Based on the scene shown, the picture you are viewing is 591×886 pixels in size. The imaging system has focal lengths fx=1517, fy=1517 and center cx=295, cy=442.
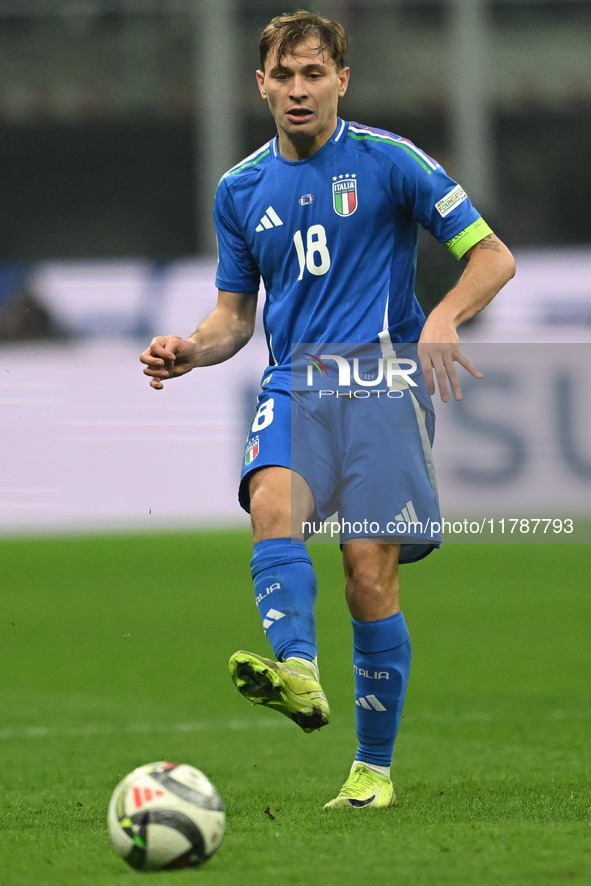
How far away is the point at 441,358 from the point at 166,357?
0.78 m

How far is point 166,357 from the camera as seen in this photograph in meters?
4.26

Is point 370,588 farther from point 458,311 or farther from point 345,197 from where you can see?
point 345,197

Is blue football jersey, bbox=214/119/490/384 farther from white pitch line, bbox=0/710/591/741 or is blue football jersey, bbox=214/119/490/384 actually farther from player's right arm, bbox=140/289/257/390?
white pitch line, bbox=0/710/591/741

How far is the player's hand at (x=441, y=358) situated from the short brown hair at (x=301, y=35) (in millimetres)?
896

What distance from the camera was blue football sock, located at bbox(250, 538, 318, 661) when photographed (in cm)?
399

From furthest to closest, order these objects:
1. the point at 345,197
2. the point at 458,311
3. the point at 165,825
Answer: the point at 345,197
the point at 458,311
the point at 165,825

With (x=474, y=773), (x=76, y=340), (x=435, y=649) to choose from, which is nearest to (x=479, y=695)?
(x=435, y=649)

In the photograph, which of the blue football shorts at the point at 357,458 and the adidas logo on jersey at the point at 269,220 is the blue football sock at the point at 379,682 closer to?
the blue football shorts at the point at 357,458

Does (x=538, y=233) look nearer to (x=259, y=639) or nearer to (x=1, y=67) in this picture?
(x=1, y=67)

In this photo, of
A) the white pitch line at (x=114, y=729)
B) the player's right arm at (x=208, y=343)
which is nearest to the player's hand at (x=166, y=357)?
the player's right arm at (x=208, y=343)

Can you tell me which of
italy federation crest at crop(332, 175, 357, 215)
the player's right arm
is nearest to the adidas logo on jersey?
italy federation crest at crop(332, 175, 357, 215)

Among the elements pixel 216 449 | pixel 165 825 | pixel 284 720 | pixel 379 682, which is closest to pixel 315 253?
pixel 379 682

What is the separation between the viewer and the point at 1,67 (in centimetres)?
2330

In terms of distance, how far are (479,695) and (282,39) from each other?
3763 millimetres
